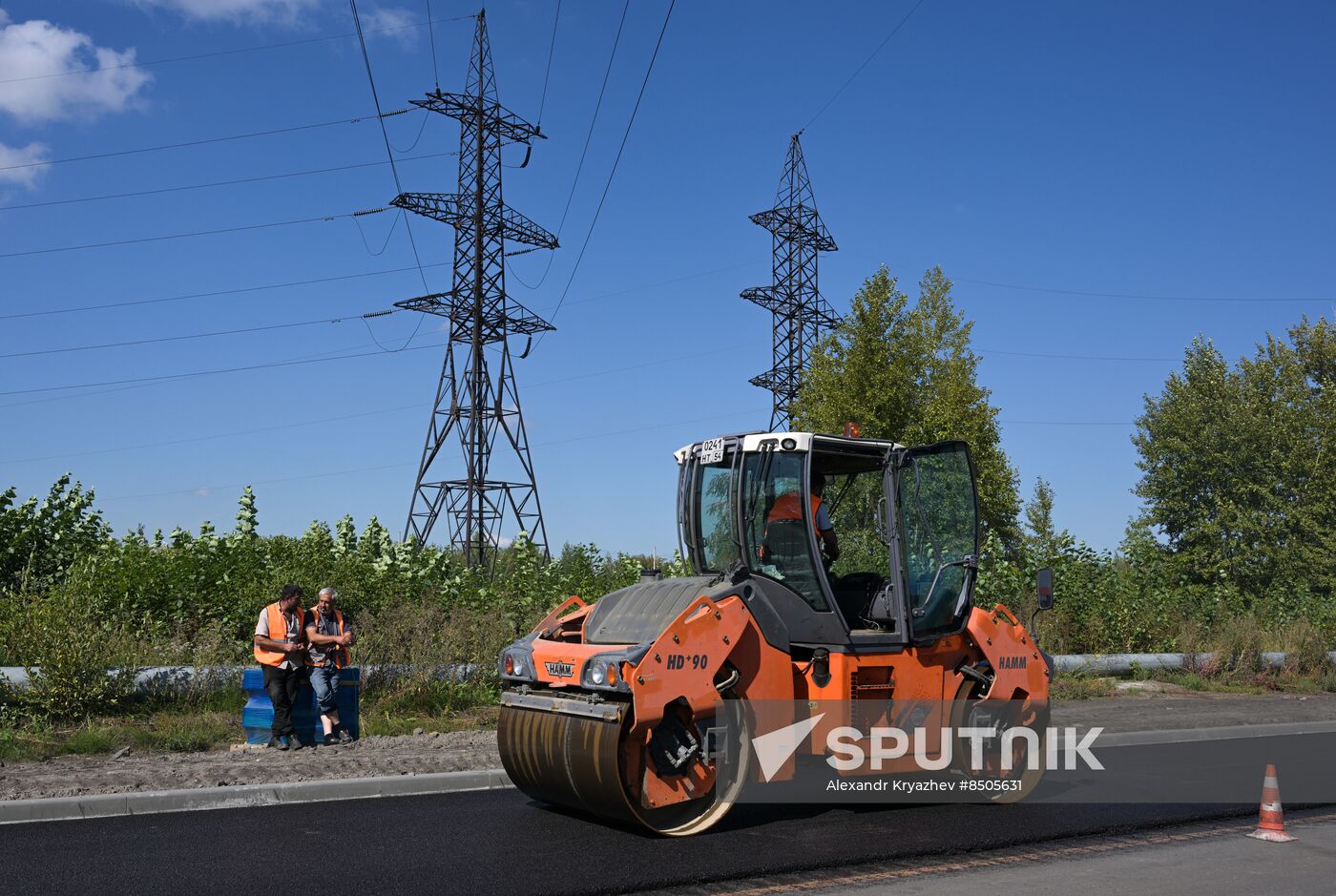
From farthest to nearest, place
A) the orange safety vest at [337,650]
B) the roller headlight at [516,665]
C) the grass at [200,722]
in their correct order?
the orange safety vest at [337,650], the grass at [200,722], the roller headlight at [516,665]

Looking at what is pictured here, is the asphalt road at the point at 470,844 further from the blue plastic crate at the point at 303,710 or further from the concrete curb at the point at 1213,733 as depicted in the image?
the concrete curb at the point at 1213,733

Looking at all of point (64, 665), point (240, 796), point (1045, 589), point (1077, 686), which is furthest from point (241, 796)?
point (1077, 686)

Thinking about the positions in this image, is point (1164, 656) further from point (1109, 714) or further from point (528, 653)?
point (528, 653)

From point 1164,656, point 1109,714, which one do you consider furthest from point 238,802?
point 1164,656

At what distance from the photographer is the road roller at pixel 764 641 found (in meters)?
7.15

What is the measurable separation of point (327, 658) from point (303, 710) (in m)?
0.58

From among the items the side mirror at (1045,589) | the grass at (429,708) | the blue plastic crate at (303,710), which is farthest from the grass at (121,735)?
the side mirror at (1045,589)

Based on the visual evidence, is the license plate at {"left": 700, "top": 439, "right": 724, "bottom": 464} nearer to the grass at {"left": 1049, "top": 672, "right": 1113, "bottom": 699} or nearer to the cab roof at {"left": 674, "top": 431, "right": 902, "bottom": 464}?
the cab roof at {"left": 674, "top": 431, "right": 902, "bottom": 464}

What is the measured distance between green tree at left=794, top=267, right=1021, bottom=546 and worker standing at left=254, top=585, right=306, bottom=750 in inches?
689

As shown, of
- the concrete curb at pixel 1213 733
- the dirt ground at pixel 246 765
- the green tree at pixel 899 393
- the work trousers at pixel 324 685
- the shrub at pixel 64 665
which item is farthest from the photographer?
the green tree at pixel 899 393

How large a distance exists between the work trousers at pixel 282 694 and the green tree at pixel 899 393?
1775 centimetres

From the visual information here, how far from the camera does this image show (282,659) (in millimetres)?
10945

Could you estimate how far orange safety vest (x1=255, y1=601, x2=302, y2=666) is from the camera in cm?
1091

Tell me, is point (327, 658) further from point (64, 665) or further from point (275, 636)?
point (64, 665)
